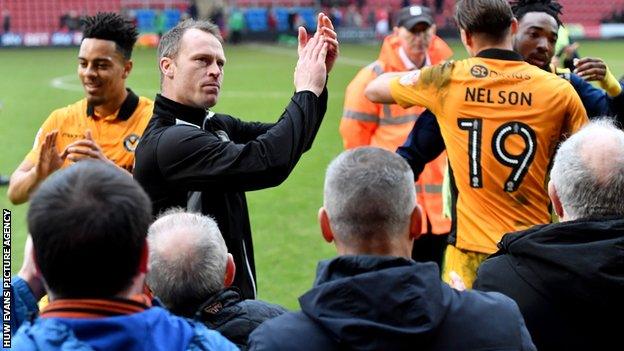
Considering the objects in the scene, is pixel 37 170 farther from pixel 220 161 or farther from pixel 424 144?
pixel 424 144

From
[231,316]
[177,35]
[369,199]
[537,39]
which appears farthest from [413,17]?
[369,199]

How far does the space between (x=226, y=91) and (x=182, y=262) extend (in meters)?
20.3

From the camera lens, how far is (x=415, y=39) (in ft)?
24.7

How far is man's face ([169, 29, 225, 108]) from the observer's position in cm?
461

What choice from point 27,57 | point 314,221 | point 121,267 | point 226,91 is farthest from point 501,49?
point 27,57

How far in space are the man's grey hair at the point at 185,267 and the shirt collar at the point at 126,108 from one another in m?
2.86

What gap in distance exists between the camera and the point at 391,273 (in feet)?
8.96

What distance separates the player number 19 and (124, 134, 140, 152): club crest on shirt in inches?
82.5

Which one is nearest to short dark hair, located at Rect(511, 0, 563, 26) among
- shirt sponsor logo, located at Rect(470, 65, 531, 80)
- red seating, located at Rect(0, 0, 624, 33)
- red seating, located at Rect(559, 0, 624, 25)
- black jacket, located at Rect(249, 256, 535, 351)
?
shirt sponsor logo, located at Rect(470, 65, 531, 80)

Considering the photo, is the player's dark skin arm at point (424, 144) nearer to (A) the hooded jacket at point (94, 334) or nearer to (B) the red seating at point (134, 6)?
(A) the hooded jacket at point (94, 334)

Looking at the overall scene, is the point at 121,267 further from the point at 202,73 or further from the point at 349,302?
the point at 202,73

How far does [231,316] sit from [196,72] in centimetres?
167

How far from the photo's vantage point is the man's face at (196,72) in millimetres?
4605

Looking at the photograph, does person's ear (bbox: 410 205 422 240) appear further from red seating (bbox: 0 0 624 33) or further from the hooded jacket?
red seating (bbox: 0 0 624 33)
